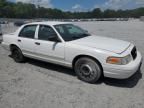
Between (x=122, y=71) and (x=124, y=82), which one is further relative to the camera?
(x=124, y=82)

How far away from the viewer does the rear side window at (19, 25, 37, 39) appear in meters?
5.62

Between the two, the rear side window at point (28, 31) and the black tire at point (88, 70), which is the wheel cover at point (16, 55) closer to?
the rear side window at point (28, 31)

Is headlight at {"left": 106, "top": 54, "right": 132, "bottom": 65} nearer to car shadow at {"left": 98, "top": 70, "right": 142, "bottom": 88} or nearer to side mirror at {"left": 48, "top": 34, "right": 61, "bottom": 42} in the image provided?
car shadow at {"left": 98, "top": 70, "right": 142, "bottom": 88}

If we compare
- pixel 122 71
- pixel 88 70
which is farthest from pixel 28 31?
pixel 122 71

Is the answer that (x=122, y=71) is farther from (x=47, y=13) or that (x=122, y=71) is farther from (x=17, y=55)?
(x=47, y=13)

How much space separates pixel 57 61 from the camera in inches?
196

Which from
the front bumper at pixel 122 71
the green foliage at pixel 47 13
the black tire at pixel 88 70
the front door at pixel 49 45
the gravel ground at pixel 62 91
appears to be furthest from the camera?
the green foliage at pixel 47 13

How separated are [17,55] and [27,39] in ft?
3.25

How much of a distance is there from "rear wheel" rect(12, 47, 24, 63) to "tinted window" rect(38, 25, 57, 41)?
1.29 metres

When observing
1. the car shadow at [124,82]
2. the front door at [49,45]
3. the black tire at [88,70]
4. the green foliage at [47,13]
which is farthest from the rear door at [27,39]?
the green foliage at [47,13]

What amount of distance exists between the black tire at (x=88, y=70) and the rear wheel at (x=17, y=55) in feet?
8.17

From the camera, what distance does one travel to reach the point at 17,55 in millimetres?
6289

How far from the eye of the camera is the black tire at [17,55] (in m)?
6.17

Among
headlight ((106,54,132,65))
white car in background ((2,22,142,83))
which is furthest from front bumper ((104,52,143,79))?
headlight ((106,54,132,65))
